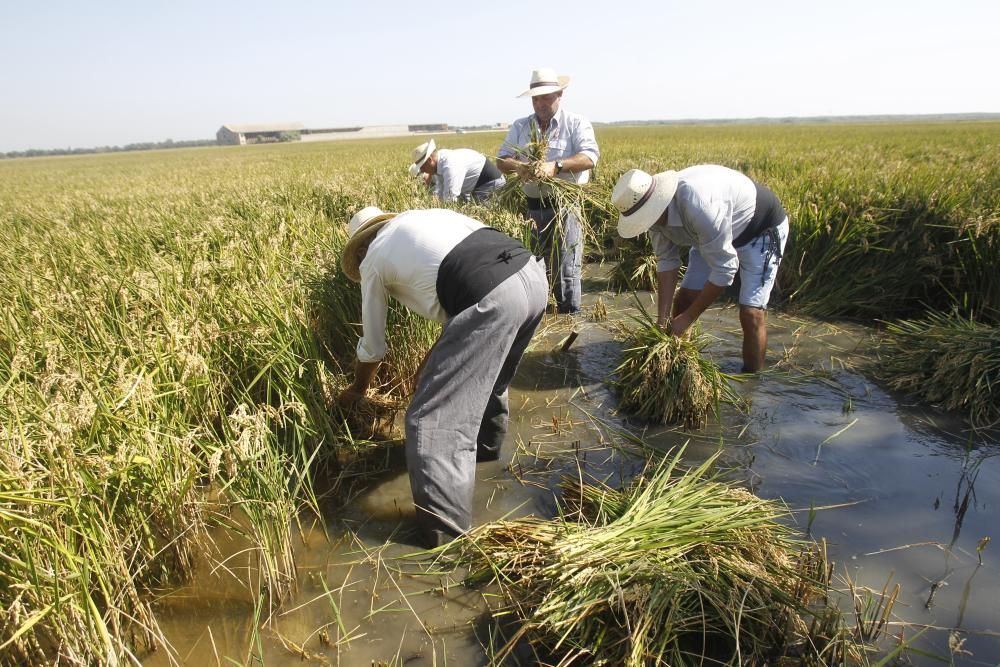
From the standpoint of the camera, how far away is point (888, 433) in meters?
3.29

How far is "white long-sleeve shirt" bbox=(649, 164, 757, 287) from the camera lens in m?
3.30

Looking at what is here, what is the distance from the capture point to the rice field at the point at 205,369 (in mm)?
1662

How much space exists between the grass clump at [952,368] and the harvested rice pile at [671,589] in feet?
6.72

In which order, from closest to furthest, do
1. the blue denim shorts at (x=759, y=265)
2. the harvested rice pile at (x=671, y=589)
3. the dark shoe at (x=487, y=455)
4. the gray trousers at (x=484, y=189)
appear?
the harvested rice pile at (x=671, y=589)
the dark shoe at (x=487, y=455)
the blue denim shorts at (x=759, y=265)
the gray trousers at (x=484, y=189)

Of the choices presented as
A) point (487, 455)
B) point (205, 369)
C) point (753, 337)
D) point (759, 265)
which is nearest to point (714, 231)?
point (759, 265)

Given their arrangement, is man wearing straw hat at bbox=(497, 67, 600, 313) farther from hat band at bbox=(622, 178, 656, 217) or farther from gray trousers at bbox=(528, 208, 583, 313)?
hat band at bbox=(622, 178, 656, 217)

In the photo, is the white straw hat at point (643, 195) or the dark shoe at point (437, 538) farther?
the white straw hat at point (643, 195)

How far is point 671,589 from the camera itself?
1.80m

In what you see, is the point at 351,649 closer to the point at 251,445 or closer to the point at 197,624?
the point at 197,624

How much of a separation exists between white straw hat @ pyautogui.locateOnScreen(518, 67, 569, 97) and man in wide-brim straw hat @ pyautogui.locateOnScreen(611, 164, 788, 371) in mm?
1621

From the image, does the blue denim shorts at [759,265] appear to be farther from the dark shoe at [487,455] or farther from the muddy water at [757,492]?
the dark shoe at [487,455]

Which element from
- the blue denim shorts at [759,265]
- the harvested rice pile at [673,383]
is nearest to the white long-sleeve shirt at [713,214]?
the blue denim shorts at [759,265]

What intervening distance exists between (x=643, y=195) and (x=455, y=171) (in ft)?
10.5

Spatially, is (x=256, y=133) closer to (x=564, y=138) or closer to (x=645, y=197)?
(x=564, y=138)
